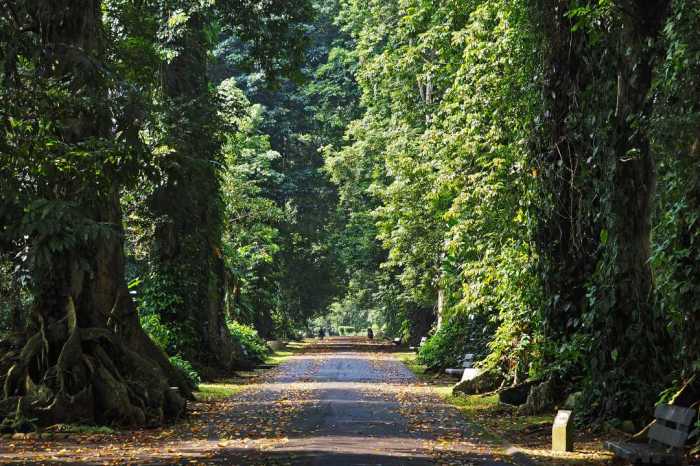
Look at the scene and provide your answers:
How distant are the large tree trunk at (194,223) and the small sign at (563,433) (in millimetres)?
14254

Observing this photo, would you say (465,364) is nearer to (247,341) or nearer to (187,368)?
(187,368)

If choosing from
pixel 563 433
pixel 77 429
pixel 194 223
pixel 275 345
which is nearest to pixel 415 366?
pixel 194 223

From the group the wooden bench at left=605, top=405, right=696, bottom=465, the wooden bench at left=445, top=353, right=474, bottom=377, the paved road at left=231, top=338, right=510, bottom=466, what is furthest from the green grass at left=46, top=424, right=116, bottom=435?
the wooden bench at left=445, top=353, right=474, bottom=377

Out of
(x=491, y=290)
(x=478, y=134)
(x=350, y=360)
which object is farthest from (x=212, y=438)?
(x=350, y=360)

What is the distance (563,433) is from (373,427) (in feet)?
12.6

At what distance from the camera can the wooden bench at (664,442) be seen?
10906 millimetres

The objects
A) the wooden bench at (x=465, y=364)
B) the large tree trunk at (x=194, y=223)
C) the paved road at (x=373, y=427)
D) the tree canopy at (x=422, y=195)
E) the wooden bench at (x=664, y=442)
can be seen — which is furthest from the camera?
the wooden bench at (x=465, y=364)

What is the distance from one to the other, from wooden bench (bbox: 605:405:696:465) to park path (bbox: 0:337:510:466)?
6.42 feet

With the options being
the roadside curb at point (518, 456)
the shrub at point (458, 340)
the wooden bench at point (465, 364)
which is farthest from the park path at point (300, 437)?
the shrub at point (458, 340)

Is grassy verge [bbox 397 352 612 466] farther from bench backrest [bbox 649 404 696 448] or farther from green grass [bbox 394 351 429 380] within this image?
green grass [bbox 394 351 429 380]

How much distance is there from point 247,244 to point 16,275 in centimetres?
3174

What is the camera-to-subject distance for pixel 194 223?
29.4m

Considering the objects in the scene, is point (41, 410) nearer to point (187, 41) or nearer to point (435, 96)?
point (187, 41)

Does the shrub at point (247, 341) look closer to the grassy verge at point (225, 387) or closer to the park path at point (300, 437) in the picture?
the grassy verge at point (225, 387)
